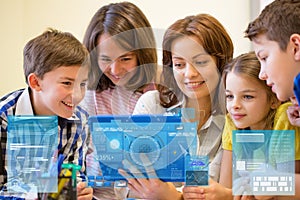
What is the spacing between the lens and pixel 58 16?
140 cm

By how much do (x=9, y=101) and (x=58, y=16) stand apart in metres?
0.32

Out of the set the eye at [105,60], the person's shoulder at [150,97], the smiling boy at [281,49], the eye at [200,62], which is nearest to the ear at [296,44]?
the smiling boy at [281,49]

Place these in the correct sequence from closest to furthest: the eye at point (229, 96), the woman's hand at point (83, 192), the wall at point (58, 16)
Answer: the woman's hand at point (83, 192) → the eye at point (229, 96) → the wall at point (58, 16)

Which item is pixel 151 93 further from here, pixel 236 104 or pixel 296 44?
pixel 296 44

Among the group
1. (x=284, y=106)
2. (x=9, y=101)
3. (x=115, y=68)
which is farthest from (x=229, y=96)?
(x=9, y=101)

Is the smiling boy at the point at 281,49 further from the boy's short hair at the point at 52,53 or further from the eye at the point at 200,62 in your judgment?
the boy's short hair at the point at 52,53

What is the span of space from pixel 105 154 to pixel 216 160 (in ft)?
0.88

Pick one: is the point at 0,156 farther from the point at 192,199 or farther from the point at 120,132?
the point at 192,199

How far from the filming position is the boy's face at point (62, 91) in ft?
3.83

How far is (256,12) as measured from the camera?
4.42 ft

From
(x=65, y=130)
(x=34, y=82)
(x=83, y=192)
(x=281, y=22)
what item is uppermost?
(x=281, y=22)

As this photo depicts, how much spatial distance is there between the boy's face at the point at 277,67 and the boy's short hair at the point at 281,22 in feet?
0.04

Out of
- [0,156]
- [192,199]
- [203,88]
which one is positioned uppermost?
[203,88]

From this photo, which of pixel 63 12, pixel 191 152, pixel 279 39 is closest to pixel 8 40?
pixel 63 12
